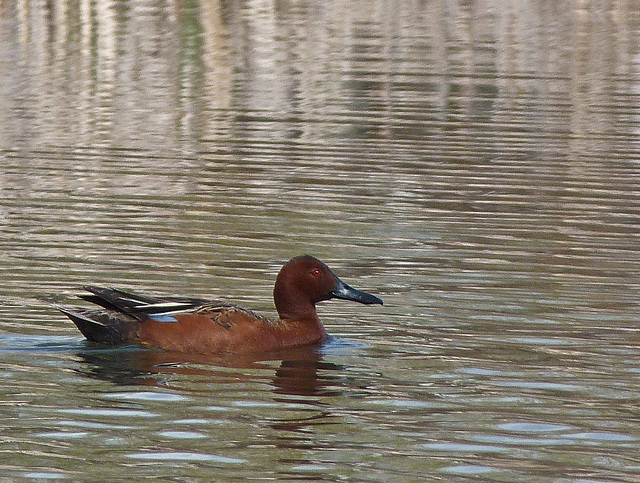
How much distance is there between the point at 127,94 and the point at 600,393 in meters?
16.1

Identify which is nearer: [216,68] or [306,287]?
[306,287]

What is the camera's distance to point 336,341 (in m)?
9.51

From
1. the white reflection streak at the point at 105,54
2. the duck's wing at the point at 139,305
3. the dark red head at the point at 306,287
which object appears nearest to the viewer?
the duck's wing at the point at 139,305

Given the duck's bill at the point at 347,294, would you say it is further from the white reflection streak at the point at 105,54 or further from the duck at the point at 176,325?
the white reflection streak at the point at 105,54

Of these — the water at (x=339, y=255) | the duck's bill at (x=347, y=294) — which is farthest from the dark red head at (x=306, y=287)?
the water at (x=339, y=255)

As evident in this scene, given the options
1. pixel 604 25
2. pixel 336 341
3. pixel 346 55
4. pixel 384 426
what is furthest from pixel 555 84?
pixel 384 426

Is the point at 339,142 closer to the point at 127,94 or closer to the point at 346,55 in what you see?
the point at 127,94

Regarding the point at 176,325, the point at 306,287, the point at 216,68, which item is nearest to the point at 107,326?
the point at 176,325

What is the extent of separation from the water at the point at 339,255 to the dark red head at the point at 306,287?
0.95 ft

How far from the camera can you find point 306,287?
9.66 metres

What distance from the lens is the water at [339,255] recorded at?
7145mm

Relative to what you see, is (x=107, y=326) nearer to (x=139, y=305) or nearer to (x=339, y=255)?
(x=139, y=305)

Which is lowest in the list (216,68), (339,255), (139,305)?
(216,68)

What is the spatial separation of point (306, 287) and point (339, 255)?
7.88 ft
